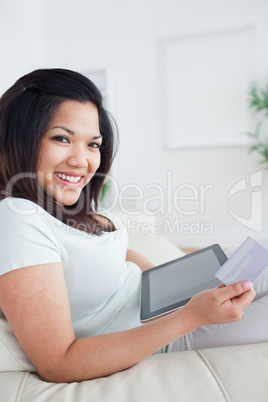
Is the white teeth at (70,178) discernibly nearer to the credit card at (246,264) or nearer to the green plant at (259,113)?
the credit card at (246,264)

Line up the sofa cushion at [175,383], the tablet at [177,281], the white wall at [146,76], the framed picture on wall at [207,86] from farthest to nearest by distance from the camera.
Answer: the white wall at [146,76] → the framed picture on wall at [207,86] → the tablet at [177,281] → the sofa cushion at [175,383]

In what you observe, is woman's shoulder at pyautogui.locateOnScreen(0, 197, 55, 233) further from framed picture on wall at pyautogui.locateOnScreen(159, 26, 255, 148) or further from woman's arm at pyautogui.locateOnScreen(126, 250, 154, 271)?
framed picture on wall at pyautogui.locateOnScreen(159, 26, 255, 148)

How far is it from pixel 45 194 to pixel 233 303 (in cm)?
51

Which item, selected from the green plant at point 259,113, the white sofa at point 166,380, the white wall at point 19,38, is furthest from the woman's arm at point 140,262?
the white wall at point 19,38

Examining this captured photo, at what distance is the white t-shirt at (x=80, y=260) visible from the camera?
2.23 ft

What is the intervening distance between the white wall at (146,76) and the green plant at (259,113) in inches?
4.9

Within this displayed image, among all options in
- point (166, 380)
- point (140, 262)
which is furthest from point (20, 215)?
point (140, 262)

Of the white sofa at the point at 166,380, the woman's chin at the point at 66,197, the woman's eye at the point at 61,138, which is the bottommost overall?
the white sofa at the point at 166,380

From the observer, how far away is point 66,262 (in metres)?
0.79

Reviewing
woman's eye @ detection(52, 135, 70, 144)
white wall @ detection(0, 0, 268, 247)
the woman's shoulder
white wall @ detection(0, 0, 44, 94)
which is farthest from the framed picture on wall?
the woman's shoulder

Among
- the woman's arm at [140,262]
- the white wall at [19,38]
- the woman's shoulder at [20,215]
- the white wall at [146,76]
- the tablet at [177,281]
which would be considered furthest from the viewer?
the white wall at [146,76]

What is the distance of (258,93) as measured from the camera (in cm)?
Result: 353

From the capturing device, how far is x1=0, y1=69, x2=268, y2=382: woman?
662 mm

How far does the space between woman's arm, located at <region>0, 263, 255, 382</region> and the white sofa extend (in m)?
0.03
